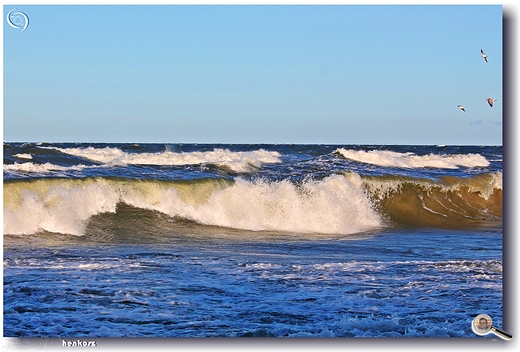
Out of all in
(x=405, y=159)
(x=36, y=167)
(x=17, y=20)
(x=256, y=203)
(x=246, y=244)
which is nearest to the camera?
(x=17, y=20)

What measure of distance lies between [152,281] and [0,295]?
113 centimetres

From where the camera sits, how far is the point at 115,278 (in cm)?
560

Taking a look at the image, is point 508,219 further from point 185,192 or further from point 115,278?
point 185,192

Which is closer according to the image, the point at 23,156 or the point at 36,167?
the point at 23,156

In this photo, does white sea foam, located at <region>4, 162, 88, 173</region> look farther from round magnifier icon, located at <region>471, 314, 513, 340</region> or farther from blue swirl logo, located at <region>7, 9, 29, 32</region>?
round magnifier icon, located at <region>471, 314, 513, 340</region>

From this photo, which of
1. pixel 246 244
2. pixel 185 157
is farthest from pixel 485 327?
pixel 185 157

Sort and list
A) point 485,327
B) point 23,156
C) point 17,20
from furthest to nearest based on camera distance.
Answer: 1. point 23,156
2. point 17,20
3. point 485,327

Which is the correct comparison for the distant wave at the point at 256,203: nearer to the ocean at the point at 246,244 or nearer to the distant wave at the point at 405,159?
the ocean at the point at 246,244

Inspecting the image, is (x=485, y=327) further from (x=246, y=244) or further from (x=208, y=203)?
(x=208, y=203)

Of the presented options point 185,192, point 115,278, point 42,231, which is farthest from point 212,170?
point 115,278

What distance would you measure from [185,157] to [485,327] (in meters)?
7.76

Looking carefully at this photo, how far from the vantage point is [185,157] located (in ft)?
39.5

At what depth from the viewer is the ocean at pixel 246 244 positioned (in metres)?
4.99

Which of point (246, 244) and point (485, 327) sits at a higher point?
point (246, 244)
